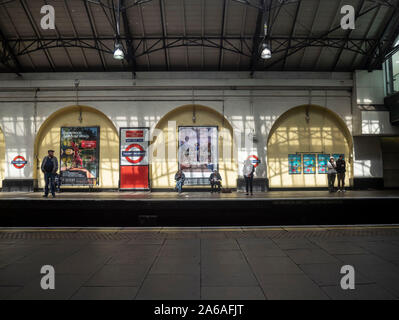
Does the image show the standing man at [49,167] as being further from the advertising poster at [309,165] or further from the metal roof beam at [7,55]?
the advertising poster at [309,165]

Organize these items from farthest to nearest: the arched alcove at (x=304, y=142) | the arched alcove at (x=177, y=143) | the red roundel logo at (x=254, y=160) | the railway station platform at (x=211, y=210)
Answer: the arched alcove at (x=304, y=142), the arched alcove at (x=177, y=143), the red roundel logo at (x=254, y=160), the railway station platform at (x=211, y=210)

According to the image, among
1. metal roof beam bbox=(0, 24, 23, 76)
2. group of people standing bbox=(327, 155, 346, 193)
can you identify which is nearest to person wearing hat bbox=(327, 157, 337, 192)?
group of people standing bbox=(327, 155, 346, 193)

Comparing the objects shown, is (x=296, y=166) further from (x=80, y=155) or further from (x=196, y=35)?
(x=80, y=155)

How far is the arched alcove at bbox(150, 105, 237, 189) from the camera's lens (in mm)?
15367

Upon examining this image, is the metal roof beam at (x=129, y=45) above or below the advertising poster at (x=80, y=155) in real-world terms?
above

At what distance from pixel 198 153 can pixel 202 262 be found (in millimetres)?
11688

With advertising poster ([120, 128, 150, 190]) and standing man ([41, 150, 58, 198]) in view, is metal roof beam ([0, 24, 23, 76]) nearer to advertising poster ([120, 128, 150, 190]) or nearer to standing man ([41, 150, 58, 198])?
advertising poster ([120, 128, 150, 190])

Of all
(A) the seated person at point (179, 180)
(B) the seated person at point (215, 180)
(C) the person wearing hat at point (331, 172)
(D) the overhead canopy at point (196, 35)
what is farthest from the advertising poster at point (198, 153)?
(C) the person wearing hat at point (331, 172)

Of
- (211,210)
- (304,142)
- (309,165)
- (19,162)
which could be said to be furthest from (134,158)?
(309,165)

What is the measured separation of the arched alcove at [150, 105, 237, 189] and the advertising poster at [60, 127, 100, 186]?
3.52 m

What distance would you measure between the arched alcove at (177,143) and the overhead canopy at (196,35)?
2720 millimetres

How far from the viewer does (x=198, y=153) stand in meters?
15.5

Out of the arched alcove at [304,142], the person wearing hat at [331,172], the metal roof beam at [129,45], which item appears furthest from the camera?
the arched alcove at [304,142]

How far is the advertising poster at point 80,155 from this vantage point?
15.4 m
